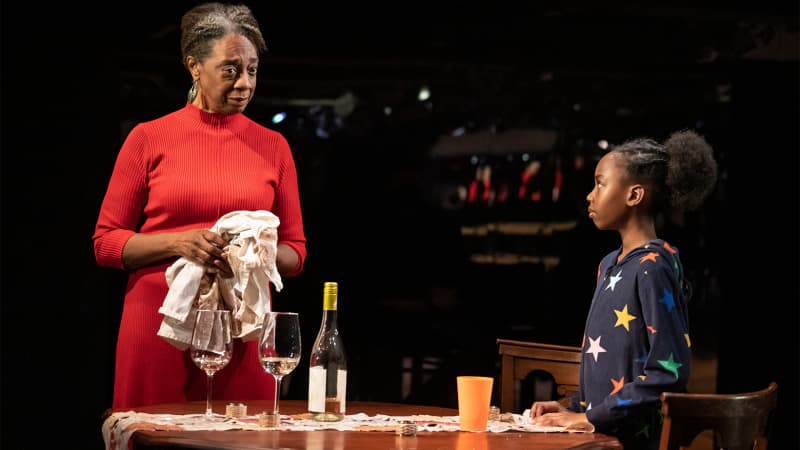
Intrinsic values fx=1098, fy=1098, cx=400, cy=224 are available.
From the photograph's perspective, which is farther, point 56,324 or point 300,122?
point 300,122

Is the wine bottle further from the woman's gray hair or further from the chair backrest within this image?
the woman's gray hair

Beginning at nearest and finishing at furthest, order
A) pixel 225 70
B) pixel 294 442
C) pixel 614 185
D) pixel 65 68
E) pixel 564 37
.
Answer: pixel 294 442 < pixel 614 185 < pixel 225 70 < pixel 65 68 < pixel 564 37

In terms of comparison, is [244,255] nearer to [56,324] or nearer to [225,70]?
[225,70]

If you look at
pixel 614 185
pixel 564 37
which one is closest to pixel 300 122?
pixel 564 37

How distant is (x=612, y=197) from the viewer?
8.20ft

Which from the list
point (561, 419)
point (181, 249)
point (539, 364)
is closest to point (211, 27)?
point (181, 249)

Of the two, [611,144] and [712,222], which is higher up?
[611,144]

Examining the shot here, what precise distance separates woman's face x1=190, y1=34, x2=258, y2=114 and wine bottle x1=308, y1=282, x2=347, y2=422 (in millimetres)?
777

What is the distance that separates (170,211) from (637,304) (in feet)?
3.77

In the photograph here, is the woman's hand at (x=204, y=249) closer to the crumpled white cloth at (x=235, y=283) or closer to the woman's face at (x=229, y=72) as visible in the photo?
the crumpled white cloth at (x=235, y=283)

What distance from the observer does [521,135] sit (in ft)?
17.1

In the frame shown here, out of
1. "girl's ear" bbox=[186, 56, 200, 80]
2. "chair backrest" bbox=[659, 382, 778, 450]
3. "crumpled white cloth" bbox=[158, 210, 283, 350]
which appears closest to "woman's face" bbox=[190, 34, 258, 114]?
"girl's ear" bbox=[186, 56, 200, 80]

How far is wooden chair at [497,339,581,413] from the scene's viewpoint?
9.12 feet

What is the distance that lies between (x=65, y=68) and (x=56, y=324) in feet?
3.62
